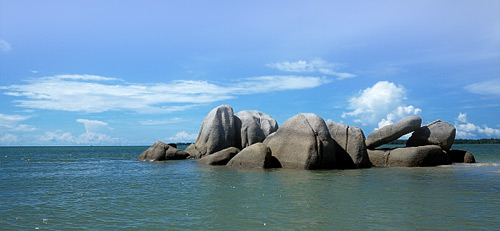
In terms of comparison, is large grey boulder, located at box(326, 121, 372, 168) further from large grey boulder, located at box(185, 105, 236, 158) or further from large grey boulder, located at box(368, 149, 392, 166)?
large grey boulder, located at box(185, 105, 236, 158)

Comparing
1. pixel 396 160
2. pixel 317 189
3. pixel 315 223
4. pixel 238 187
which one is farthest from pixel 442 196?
pixel 396 160

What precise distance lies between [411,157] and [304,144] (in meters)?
6.38

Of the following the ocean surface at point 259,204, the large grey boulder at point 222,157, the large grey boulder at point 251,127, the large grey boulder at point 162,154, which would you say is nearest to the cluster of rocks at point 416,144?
the ocean surface at point 259,204

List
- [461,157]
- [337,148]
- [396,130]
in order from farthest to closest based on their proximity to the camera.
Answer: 1. [461,157]
2. [396,130]
3. [337,148]

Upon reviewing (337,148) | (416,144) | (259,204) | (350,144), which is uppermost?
(416,144)

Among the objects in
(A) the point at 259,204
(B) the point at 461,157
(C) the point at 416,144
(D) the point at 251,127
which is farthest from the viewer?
(D) the point at 251,127

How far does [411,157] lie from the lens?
2045 cm

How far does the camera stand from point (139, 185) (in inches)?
543

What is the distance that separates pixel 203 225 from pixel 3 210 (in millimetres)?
5547

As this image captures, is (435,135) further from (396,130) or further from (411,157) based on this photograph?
(411,157)

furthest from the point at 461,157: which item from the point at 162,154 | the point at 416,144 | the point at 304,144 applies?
the point at 162,154

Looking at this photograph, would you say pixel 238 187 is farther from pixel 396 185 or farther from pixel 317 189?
pixel 396 185

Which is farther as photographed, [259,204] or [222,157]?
[222,157]

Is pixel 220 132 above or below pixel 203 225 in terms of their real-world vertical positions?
above
